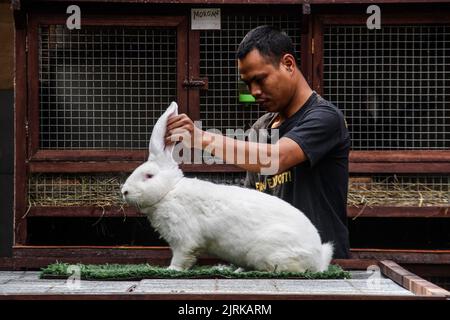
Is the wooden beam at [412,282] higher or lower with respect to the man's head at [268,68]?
lower

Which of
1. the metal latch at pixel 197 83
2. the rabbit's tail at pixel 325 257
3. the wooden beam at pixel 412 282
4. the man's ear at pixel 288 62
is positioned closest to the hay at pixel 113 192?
the metal latch at pixel 197 83

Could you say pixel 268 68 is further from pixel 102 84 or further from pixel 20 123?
pixel 20 123

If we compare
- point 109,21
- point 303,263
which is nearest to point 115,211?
point 109,21

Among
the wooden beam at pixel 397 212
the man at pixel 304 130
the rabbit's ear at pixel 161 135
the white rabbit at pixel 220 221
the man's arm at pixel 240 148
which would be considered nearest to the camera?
the white rabbit at pixel 220 221

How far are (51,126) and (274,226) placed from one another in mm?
3122

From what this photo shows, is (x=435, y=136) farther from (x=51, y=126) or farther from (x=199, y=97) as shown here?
(x=51, y=126)

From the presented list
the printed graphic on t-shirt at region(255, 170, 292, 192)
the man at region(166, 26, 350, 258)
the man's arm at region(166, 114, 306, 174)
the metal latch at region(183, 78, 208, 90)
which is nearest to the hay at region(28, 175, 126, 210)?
the metal latch at region(183, 78, 208, 90)

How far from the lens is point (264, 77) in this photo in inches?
147

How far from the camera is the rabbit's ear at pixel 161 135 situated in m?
3.42

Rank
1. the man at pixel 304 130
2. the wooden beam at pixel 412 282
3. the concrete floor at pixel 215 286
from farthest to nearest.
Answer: the man at pixel 304 130, the concrete floor at pixel 215 286, the wooden beam at pixel 412 282

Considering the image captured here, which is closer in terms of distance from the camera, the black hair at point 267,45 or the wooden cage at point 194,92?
the black hair at point 267,45

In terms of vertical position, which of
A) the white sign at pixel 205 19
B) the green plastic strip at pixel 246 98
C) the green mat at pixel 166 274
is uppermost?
the white sign at pixel 205 19

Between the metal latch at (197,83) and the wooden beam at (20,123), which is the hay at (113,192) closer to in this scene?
the wooden beam at (20,123)

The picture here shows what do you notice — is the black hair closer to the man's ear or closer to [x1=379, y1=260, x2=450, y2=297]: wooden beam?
the man's ear
